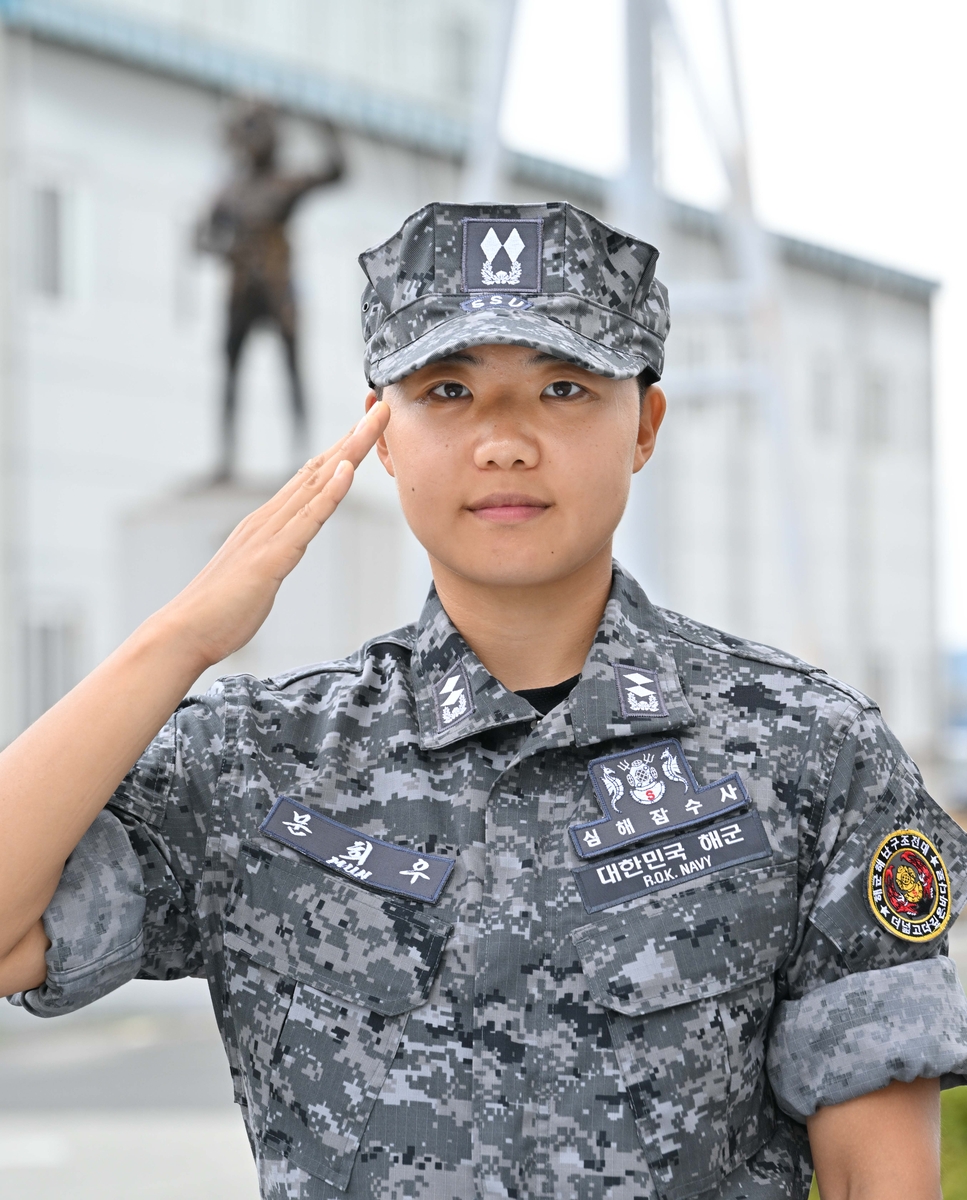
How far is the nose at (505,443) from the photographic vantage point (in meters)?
1.28

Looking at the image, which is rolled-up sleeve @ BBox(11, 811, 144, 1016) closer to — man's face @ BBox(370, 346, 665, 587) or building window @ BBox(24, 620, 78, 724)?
man's face @ BBox(370, 346, 665, 587)

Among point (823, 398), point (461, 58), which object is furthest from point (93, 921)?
point (823, 398)

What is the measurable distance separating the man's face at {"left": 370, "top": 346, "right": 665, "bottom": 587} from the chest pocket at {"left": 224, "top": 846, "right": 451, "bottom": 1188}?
318 millimetres

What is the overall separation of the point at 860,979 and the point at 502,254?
70 centimetres

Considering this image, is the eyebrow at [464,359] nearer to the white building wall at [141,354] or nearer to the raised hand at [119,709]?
the raised hand at [119,709]

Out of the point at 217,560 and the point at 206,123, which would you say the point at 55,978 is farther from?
the point at 206,123

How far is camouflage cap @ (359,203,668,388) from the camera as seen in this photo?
1.34 metres

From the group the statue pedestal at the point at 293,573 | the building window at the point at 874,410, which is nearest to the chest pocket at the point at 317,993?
the statue pedestal at the point at 293,573

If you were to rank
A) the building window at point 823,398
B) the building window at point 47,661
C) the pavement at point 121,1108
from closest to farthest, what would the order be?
the pavement at point 121,1108 < the building window at point 47,661 < the building window at point 823,398

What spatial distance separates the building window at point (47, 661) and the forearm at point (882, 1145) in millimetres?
9846

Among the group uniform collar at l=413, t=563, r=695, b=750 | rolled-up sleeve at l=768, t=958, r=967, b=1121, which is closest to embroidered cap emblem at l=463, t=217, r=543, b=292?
uniform collar at l=413, t=563, r=695, b=750

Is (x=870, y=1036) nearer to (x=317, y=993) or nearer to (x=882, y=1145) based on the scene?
(x=882, y=1145)

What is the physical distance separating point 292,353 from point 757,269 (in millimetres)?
5485

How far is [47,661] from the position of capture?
35.1ft
